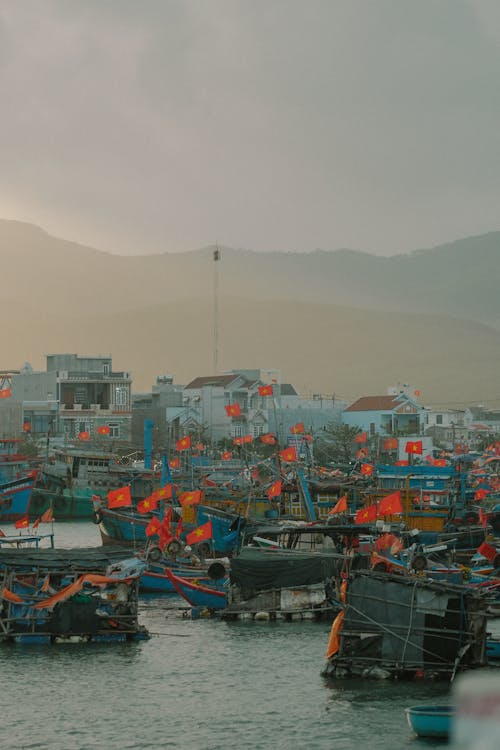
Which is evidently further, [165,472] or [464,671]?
[165,472]

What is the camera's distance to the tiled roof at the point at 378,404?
12338 centimetres

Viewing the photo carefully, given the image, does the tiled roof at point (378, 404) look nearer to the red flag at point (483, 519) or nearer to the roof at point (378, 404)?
the roof at point (378, 404)

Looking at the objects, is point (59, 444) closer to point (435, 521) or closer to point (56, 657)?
point (435, 521)

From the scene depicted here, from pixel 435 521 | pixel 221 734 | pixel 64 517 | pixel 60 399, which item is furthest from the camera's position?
pixel 60 399

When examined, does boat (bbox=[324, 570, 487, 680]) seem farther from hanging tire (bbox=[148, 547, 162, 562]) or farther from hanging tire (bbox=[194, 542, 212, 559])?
hanging tire (bbox=[194, 542, 212, 559])

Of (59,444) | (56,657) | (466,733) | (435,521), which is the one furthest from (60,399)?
(466,733)

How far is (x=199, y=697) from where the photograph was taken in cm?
2655

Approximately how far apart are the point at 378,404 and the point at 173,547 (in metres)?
83.6

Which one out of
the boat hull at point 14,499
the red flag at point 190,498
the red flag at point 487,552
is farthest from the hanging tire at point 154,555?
the boat hull at point 14,499

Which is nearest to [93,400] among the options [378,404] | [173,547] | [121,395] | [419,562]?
[121,395]

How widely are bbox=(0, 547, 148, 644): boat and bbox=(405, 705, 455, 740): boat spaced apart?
11468mm

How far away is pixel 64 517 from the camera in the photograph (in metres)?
86.6

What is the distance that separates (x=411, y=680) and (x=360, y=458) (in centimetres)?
6252

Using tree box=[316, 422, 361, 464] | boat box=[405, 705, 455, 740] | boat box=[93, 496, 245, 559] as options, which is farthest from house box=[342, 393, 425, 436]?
boat box=[405, 705, 455, 740]
